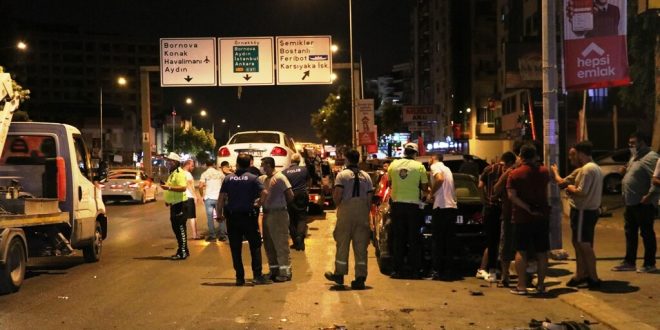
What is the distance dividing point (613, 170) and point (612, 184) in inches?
23.0

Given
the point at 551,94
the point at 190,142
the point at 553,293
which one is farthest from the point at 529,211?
the point at 190,142

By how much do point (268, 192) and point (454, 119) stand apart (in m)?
70.6

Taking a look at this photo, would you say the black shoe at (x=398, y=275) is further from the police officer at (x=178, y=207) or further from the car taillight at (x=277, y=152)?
the car taillight at (x=277, y=152)

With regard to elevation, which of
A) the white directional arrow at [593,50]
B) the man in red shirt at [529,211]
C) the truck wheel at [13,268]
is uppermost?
the white directional arrow at [593,50]

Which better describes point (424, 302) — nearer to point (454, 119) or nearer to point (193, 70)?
point (193, 70)

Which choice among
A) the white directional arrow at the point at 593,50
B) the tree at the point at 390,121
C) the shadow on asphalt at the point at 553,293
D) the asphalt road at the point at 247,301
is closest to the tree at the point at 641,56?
the white directional arrow at the point at 593,50

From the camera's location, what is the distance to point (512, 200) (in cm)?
912

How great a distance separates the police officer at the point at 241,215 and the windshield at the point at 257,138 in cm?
1166

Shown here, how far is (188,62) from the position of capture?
28.6 metres

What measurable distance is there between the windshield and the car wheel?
12.3m

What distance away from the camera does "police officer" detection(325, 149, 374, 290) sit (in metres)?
9.78

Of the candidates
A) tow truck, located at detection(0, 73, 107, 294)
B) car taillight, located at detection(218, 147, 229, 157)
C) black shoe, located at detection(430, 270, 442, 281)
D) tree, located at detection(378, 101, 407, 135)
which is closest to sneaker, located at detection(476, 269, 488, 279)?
black shoe, located at detection(430, 270, 442, 281)

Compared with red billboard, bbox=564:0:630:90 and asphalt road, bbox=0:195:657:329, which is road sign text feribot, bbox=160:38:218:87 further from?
red billboard, bbox=564:0:630:90

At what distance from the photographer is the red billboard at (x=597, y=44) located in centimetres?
1173
